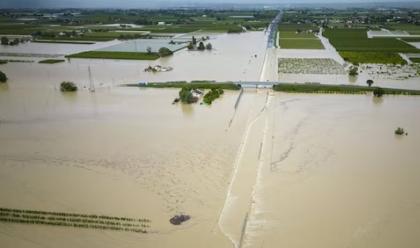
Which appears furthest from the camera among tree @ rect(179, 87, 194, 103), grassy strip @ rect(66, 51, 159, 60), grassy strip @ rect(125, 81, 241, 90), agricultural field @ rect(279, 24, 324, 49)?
agricultural field @ rect(279, 24, 324, 49)

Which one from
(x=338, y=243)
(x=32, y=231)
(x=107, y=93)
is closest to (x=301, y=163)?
(x=338, y=243)

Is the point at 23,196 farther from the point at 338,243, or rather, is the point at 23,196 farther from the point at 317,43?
the point at 317,43

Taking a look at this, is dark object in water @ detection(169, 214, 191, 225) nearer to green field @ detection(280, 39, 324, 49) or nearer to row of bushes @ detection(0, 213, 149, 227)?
row of bushes @ detection(0, 213, 149, 227)

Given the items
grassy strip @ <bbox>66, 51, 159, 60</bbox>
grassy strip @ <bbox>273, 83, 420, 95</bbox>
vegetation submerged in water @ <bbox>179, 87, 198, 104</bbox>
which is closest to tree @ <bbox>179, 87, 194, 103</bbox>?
vegetation submerged in water @ <bbox>179, 87, 198, 104</bbox>

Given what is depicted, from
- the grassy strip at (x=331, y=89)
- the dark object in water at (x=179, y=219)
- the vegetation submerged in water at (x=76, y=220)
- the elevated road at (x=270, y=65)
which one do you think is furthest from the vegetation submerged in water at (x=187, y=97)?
the vegetation submerged in water at (x=76, y=220)

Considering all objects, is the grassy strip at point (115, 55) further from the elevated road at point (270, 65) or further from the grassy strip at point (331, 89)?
the grassy strip at point (331, 89)

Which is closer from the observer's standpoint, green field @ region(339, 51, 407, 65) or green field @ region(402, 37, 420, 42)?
green field @ region(339, 51, 407, 65)
